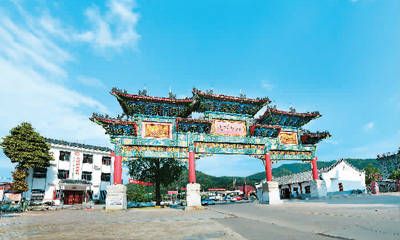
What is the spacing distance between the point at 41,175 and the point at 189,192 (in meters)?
22.2

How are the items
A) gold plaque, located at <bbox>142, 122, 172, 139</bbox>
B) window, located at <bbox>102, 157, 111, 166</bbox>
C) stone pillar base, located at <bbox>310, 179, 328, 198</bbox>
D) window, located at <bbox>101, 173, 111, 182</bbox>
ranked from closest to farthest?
gold plaque, located at <bbox>142, 122, 172, 139</bbox>
stone pillar base, located at <bbox>310, 179, 328, 198</bbox>
window, located at <bbox>101, 173, 111, 182</bbox>
window, located at <bbox>102, 157, 111, 166</bbox>

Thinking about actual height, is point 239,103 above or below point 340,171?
above

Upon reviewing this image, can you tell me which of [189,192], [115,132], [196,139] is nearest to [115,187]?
[115,132]

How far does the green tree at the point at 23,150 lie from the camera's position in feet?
74.3

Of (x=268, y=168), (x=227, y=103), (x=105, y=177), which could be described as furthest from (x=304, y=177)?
(x=105, y=177)

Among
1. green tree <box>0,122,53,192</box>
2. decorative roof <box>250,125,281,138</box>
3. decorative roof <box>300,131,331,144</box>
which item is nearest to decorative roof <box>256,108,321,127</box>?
decorative roof <box>250,125,281,138</box>

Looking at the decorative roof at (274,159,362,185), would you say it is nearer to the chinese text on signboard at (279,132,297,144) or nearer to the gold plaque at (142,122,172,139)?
the chinese text on signboard at (279,132,297,144)

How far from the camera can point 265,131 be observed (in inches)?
795

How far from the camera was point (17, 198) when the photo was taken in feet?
77.1

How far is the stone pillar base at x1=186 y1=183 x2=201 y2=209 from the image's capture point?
52.6 feet

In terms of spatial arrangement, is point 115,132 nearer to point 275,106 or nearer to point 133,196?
point 275,106

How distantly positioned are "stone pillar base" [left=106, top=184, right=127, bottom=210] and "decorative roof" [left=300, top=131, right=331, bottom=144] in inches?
670

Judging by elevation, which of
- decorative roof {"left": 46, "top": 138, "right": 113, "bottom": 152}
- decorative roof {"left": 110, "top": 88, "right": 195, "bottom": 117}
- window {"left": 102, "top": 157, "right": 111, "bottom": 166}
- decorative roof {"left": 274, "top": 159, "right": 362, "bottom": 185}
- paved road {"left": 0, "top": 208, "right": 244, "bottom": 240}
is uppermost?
decorative roof {"left": 110, "top": 88, "right": 195, "bottom": 117}

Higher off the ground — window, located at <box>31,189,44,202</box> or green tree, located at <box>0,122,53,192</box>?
green tree, located at <box>0,122,53,192</box>
